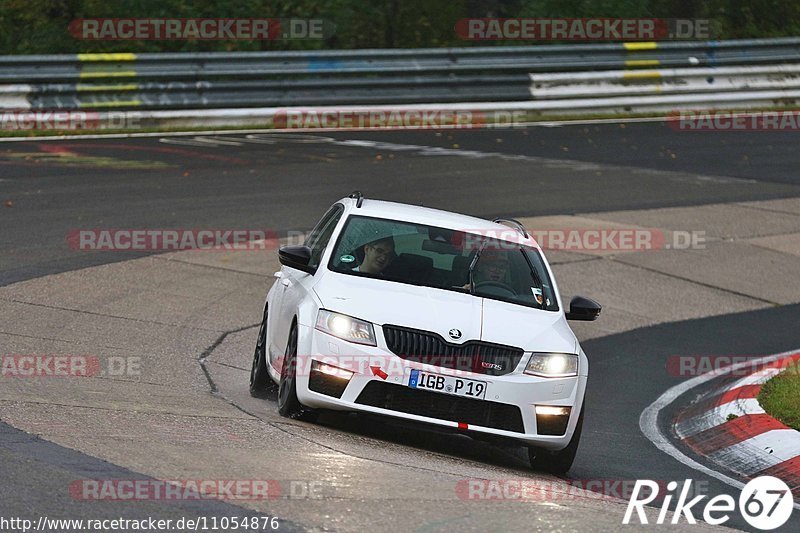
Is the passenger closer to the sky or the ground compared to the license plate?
closer to the sky

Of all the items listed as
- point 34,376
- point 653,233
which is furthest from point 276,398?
point 653,233

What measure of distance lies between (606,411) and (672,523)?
161 inches

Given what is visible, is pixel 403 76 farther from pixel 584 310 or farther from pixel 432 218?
pixel 584 310

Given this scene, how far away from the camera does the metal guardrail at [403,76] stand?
22.5m

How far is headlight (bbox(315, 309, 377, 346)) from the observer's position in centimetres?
844

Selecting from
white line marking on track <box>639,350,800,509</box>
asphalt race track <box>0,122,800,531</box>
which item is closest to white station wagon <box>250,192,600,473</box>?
asphalt race track <box>0,122,800,531</box>

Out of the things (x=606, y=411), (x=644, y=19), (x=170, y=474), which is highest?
(x=644, y=19)

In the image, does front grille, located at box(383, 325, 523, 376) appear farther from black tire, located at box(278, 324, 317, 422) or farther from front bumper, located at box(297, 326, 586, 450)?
black tire, located at box(278, 324, 317, 422)

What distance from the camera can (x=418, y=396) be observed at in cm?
831

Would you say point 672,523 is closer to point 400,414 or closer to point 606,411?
point 400,414

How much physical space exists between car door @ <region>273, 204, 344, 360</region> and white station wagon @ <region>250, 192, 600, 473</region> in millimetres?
23

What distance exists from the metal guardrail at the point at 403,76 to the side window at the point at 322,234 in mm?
12740

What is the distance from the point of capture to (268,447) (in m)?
7.57

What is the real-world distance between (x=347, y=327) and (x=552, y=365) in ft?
4.20
